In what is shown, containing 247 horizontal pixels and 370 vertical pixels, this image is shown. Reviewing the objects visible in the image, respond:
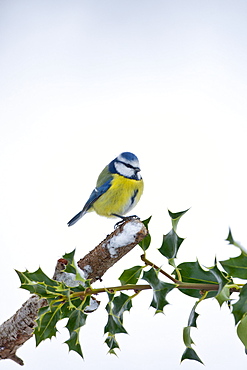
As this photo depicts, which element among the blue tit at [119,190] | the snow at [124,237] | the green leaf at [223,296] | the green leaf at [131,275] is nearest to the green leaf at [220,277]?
the green leaf at [223,296]

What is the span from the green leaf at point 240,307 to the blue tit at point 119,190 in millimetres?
562

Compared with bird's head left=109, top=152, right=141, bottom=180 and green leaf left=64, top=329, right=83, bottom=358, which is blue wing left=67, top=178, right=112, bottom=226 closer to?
bird's head left=109, top=152, right=141, bottom=180

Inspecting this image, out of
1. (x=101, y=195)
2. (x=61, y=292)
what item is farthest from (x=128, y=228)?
(x=101, y=195)

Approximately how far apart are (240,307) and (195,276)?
0.06m

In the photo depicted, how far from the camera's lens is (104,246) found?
62cm

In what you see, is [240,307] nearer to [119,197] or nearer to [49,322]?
[49,322]

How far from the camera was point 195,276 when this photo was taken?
412 millimetres

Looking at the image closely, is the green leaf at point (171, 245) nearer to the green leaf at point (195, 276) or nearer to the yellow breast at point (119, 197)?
the green leaf at point (195, 276)

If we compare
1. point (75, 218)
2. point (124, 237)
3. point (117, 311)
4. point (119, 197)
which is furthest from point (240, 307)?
point (75, 218)

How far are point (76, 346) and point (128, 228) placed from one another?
18cm

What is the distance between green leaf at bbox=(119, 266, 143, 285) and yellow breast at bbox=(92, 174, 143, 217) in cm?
45

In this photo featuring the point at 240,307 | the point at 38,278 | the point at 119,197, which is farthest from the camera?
the point at 119,197

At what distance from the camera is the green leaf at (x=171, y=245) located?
445 mm

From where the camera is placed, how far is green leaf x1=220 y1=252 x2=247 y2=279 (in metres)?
0.38
